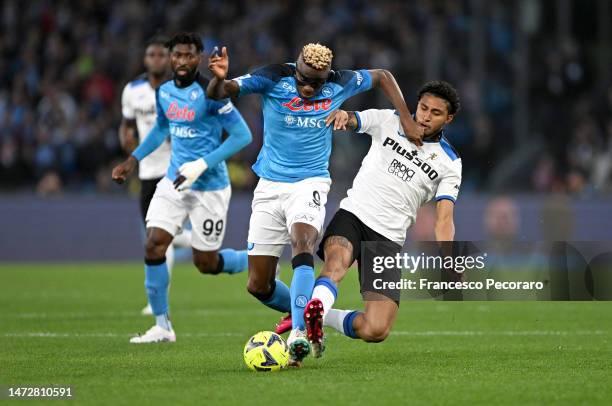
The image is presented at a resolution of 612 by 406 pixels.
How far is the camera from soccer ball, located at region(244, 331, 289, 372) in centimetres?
802

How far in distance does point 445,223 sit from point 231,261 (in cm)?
Result: 353

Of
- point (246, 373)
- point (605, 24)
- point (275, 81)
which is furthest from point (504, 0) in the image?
point (246, 373)

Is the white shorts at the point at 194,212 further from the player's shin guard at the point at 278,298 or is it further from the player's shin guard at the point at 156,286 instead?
the player's shin guard at the point at 278,298

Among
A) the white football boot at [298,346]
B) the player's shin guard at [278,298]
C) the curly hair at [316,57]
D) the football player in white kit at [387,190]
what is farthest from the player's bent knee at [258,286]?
the curly hair at [316,57]

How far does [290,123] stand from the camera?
29.5 feet

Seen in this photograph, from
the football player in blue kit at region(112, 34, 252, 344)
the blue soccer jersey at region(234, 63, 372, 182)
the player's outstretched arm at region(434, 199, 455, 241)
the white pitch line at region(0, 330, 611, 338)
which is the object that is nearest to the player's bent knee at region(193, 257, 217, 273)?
the football player in blue kit at region(112, 34, 252, 344)

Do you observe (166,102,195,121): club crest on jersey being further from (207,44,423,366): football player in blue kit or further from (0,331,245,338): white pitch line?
(0,331,245,338): white pitch line

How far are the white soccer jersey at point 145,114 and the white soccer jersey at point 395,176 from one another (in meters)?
4.30

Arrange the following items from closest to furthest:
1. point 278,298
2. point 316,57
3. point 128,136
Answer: point 316,57
point 278,298
point 128,136

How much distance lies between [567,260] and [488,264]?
0.52 m

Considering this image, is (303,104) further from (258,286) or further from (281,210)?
(258,286)

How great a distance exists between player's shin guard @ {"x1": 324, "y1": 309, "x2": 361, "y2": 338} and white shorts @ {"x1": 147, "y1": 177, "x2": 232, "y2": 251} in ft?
8.01

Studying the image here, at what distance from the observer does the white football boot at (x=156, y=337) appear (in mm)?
10104

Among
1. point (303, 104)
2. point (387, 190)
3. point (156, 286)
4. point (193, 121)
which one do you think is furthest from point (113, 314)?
point (387, 190)
